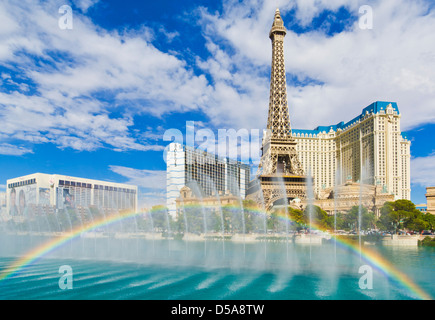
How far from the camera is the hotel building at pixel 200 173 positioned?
123m

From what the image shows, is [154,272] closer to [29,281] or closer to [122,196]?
[29,281]

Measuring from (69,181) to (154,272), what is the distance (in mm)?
137233

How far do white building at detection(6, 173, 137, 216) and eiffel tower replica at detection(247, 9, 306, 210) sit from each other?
2467 inches

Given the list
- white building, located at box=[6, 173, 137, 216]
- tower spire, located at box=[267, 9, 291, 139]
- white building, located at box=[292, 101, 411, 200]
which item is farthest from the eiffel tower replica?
white building, located at box=[6, 173, 137, 216]

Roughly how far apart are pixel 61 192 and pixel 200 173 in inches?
2259

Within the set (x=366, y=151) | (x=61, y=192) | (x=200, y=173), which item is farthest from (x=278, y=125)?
(x=61, y=192)

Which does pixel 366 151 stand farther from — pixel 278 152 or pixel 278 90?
pixel 278 152

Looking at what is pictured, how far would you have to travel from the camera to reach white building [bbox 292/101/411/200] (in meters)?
116

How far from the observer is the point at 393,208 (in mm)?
62438

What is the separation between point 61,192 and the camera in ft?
468
